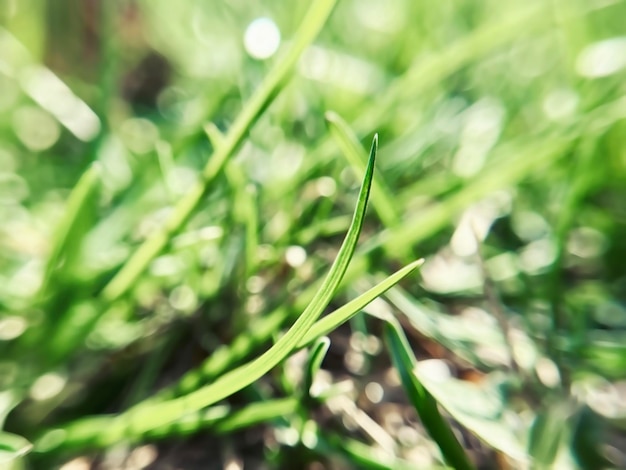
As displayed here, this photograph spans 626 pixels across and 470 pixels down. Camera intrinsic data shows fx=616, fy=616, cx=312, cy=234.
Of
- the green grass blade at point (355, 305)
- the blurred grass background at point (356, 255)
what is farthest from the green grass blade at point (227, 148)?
the green grass blade at point (355, 305)

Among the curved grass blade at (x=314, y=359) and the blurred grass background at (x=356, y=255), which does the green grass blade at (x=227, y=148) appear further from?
Answer: the curved grass blade at (x=314, y=359)

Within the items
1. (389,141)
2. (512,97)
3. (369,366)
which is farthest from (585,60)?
(369,366)

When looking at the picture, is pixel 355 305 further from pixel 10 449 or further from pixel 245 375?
pixel 10 449

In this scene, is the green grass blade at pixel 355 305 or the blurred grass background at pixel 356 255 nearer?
the green grass blade at pixel 355 305

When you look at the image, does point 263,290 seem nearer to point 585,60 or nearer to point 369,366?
point 369,366

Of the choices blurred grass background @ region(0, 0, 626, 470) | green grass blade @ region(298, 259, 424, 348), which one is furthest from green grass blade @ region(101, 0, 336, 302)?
green grass blade @ region(298, 259, 424, 348)

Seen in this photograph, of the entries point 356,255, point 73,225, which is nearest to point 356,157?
point 356,255

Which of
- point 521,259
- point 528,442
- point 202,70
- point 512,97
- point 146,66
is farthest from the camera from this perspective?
point 146,66
